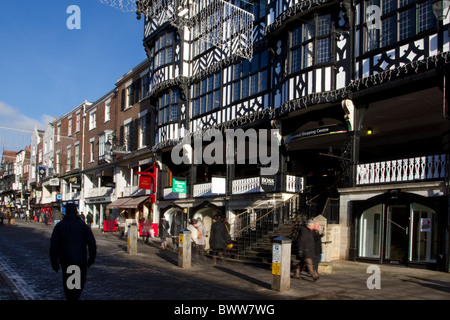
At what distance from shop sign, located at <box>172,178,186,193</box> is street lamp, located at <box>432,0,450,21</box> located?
49.8ft

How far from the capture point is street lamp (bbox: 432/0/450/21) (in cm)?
1189

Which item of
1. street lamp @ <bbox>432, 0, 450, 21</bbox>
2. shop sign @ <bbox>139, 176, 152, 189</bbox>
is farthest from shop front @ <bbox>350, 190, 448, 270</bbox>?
shop sign @ <bbox>139, 176, 152, 189</bbox>

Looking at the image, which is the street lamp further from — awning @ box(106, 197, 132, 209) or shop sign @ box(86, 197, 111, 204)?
shop sign @ box(86, 197, 111, 204)

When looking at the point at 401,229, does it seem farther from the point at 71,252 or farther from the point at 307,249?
the point at 71,252

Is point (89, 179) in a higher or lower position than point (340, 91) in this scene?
lower

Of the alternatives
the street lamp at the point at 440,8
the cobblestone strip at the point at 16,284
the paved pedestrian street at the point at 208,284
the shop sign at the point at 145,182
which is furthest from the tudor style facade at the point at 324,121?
the cobblestone strip at the point at 16,284

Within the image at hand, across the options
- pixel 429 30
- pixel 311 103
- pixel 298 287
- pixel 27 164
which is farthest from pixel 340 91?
pixel 27 164

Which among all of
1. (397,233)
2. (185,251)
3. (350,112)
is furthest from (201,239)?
(350,112)

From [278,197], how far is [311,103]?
426 centimetres

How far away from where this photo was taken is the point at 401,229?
13477 mm

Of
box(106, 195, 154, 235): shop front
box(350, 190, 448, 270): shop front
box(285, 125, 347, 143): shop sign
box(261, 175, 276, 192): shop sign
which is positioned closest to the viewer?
box(350, 190, 448, 270): shop front

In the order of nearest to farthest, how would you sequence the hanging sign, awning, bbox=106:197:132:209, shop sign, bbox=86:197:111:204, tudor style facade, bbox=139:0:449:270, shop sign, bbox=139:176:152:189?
the hanging sign < tudor style facade, bbox=139:0:449:270 < shop sign, bbox=139:176:152:189 < awning, bbox=106:197:132:209 < shop sign, bbox=86:197:111:204

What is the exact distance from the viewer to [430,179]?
1275 cm
